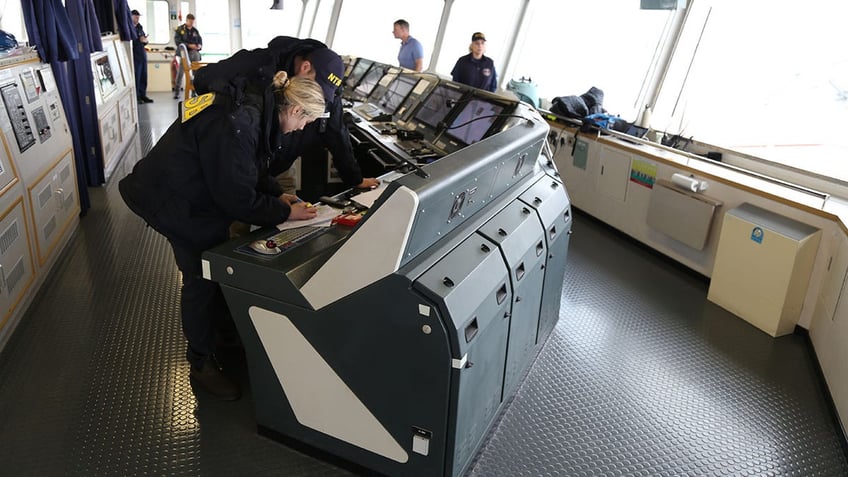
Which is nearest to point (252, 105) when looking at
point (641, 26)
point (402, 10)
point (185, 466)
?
point (185, 466)

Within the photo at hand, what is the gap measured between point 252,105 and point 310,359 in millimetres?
863

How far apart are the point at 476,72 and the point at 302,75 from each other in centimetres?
356

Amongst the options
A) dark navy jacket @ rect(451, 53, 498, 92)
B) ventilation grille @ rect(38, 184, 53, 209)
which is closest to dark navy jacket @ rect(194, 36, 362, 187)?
ventilation grille @ rect(38, 184, 53, 209)

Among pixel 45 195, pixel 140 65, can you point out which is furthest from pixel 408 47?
pixel 140 65

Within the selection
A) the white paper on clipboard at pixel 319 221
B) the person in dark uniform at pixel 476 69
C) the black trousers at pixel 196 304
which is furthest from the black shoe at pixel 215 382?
the person in dark uniform at pixel 476 69

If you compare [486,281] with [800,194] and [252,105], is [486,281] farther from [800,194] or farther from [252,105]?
[800,194]

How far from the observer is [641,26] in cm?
497

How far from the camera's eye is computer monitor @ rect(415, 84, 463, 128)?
3824 millimetres

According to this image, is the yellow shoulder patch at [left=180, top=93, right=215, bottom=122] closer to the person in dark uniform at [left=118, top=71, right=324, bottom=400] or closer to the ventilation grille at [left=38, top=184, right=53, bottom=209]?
the person in dark uniform at [left=118, top=71, right=324, bottom=400]

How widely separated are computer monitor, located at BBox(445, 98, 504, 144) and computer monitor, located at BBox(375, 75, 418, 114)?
3.86ft

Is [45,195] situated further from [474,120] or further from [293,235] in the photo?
[474,120]

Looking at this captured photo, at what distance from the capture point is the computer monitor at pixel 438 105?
3.82 m

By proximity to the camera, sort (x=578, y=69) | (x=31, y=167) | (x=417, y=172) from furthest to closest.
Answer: (x=578, y=69) → (x=31, y=167) → (x=417, y=172)

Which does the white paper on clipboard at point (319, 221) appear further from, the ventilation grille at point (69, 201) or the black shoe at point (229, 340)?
the ventilation grille at point (69, 201)
